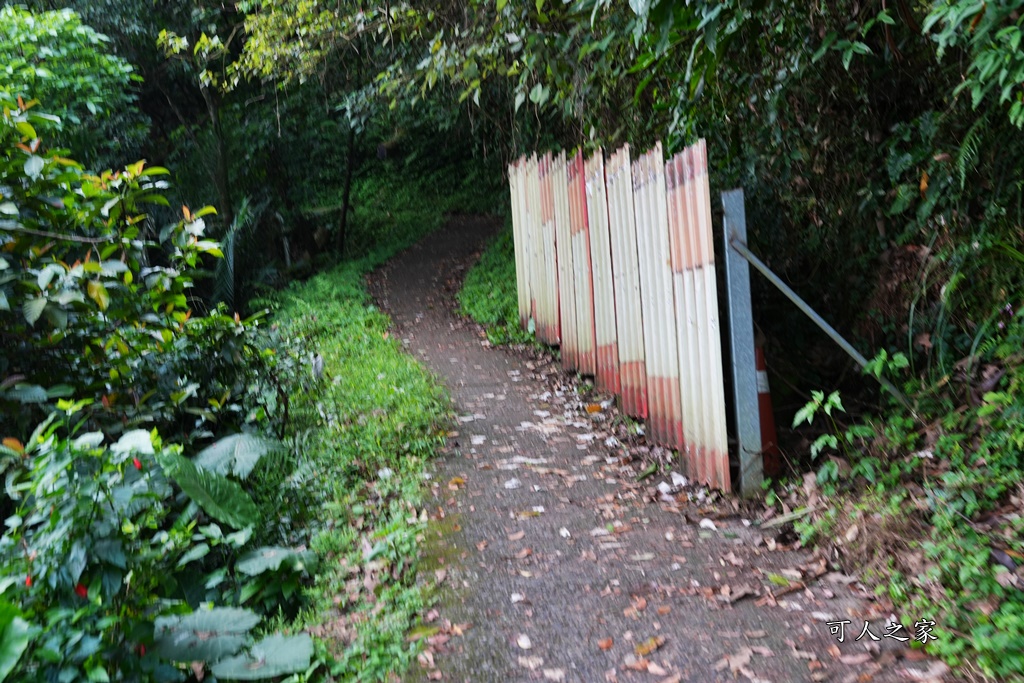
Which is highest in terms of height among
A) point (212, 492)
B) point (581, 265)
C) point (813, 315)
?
point (581, 265)

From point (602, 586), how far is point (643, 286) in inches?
83.0

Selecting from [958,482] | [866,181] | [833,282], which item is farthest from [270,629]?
[866,181]

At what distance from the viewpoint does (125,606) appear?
3086 mm

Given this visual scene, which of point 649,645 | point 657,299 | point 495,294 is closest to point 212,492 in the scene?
point 649,645

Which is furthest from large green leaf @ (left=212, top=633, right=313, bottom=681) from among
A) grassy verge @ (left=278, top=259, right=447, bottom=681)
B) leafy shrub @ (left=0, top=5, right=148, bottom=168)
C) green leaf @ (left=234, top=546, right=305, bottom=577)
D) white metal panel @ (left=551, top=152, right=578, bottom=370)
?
leafy shrub @ (left=0, top=5, right=148, bottom=168)

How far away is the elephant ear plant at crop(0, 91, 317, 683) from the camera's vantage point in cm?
302

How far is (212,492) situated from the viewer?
4043 mm

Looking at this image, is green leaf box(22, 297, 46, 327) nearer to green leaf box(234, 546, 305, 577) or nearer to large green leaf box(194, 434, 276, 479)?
large green leaf box(194, 434, 276, 479)

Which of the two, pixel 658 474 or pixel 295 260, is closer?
pixel 658 474

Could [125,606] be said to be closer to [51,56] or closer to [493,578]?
[493,578]

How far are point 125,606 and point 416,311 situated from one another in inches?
338

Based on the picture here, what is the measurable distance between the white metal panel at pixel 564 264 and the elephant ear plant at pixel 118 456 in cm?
254

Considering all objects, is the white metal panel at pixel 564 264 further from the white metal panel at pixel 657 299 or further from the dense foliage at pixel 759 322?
the white metal panel at pixel 657 299

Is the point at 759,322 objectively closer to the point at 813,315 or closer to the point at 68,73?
the point at 813,315
